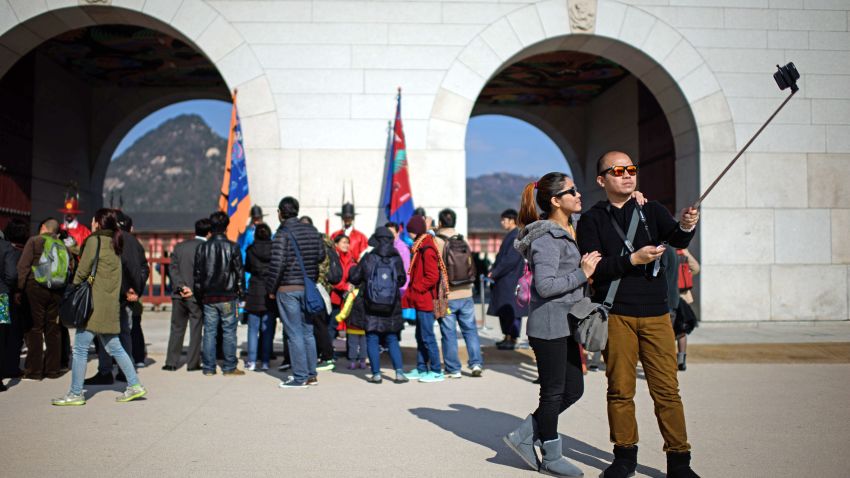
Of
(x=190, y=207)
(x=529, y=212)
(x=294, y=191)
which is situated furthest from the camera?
(x=190, y=207)

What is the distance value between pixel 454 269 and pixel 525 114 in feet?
46.4

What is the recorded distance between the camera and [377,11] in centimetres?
1143

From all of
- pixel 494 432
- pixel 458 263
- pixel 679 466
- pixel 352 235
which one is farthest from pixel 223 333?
pixel 679 466

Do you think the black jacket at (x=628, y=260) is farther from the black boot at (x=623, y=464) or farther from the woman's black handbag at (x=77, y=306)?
the woman's black handbag at (x=77, y=306)

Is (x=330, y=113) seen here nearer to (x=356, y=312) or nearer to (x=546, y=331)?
(x=356, y=312)

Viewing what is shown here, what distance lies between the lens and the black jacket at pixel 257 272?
7.91 m

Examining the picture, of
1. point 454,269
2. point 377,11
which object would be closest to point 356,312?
point 454,269

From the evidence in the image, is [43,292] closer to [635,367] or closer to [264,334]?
[264,334]

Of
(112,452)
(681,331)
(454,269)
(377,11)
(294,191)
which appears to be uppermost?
(377,11)

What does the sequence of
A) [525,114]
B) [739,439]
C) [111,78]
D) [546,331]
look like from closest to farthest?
[546,331], [739,439], [111,78], [525,114]

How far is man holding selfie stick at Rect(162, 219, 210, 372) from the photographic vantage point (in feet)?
25.8

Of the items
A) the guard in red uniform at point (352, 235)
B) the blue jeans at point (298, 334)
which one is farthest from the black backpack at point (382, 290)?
the guard in red uniform at point (352, 235)

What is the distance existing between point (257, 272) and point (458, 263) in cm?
233

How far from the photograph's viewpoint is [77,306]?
5980 mm
